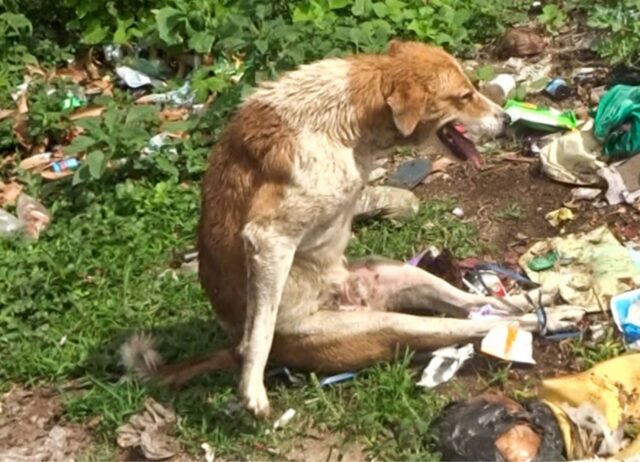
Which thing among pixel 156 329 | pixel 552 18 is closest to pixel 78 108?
pixel 156 329

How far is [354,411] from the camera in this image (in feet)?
17.1

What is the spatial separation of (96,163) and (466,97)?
2.40 m

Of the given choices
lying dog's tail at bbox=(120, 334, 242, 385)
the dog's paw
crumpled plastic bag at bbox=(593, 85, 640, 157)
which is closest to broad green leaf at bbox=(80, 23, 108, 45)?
crumpled plastic bag at bbox=(593, 85, 640, 157)

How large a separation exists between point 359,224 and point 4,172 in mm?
2337

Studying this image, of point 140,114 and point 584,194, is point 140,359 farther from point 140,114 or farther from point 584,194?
point 584,194

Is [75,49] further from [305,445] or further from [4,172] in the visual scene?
[305,445]

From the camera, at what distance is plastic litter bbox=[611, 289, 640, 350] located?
536 cm

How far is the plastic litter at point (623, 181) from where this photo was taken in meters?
6.48

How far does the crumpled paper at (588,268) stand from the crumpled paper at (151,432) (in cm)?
185

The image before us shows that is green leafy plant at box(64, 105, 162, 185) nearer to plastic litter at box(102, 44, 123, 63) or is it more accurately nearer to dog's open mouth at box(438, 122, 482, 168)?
plastic litter at box(102, 44, 123, 63)

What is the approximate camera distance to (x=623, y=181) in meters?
6.55

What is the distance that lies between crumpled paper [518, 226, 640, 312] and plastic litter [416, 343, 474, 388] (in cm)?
72

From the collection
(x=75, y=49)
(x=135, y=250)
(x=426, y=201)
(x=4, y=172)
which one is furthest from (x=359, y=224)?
(x=75, y=49)

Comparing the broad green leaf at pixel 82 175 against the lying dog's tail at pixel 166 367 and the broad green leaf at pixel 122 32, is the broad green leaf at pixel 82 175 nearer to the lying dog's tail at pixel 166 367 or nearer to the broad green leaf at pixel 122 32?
the lying dog's tail at pixel 166 367
